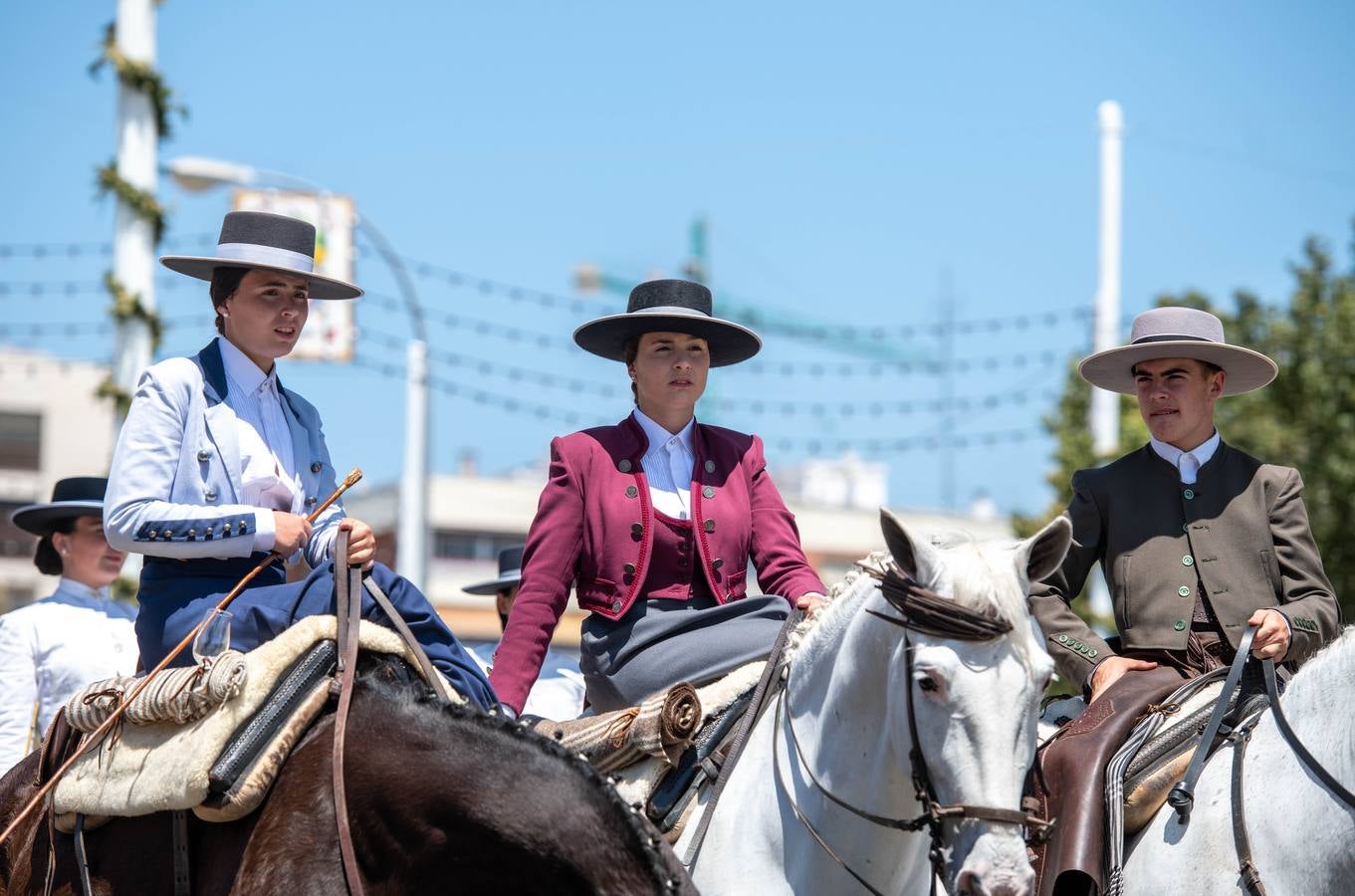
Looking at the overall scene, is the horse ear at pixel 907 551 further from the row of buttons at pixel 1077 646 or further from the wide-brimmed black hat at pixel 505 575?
the wide-brimmed black hat at pixel 505 575

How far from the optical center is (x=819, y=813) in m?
4.69

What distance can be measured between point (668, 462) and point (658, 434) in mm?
114

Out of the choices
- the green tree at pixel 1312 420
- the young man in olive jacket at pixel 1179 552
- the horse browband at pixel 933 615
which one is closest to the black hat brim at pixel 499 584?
the young man in olive jacket at pixel 1179 552

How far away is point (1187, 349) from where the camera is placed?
6102 mm

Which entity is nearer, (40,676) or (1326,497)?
(40,676)

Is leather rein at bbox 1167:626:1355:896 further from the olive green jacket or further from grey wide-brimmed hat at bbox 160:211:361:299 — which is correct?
grey wide-brimmed hat at bbox 160:211:361:299

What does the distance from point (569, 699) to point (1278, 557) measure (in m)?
3.97

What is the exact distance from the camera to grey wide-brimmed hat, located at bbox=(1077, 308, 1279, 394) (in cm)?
611

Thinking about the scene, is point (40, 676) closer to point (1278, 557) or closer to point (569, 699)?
point (569, 699)

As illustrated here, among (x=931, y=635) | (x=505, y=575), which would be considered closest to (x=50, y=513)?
(x=505, y=575)

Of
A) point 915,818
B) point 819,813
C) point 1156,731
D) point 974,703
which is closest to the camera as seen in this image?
point 974,703

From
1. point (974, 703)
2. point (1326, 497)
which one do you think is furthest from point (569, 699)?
point (1326, 497)

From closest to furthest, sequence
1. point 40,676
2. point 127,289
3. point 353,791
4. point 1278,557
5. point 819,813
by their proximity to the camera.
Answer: point 353,791, point 819,813, point 1278,557, point 40,676, point 127,289

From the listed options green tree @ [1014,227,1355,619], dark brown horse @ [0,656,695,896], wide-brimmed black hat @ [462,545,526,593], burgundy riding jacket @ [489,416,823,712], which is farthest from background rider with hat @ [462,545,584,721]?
green tree @ [1014,227,1355,619]
